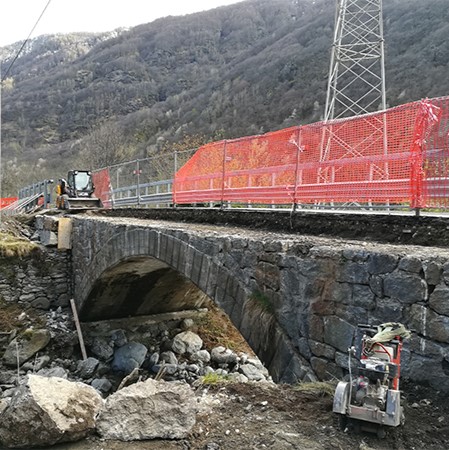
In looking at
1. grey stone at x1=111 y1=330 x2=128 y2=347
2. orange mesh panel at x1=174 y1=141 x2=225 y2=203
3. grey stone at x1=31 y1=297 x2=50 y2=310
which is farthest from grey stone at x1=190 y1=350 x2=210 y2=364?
grey stone at x1=31 y1=297 x2=50 y2=310

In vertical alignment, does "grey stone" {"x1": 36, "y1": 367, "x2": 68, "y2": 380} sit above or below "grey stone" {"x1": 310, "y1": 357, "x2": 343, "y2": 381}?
below

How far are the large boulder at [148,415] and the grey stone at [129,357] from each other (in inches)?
365

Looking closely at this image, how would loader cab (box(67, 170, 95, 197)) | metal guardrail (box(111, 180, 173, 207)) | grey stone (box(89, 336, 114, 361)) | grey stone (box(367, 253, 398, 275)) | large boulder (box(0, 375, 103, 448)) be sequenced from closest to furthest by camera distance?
large boulder (box(0, 375, 103, 448)) < grey stone (box(367, 253, 398, 275)) < metal guardrail (box(111, 180, 173, 207)) < grey stone (box(89, 336, 114, 361)) < loader cab (box(67, 170, 95, 197))

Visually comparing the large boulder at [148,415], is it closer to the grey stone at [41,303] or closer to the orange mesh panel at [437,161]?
the orange mesh panel at [437,161]

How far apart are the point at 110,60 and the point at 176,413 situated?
82502mm

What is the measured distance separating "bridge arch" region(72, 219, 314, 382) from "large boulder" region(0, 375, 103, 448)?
1.95 metres

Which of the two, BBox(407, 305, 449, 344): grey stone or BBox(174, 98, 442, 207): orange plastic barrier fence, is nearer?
BBox(407, 305, 449, 344): grey stone

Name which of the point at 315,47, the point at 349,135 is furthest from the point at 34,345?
the point at 315,47

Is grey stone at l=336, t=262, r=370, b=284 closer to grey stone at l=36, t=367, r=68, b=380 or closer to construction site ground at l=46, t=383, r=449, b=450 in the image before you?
construction site ground at l=46, t=383, r=449, b=450

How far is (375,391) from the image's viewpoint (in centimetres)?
265

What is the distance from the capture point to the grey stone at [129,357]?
39.8 feet

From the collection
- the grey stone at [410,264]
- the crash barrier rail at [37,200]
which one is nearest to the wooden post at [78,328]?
the crash barrier rail at [37,200]

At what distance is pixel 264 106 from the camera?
126 feet

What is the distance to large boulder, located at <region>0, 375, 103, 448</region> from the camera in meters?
2.81
